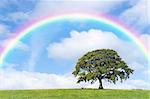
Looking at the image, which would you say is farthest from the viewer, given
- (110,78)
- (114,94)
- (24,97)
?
(110,78)

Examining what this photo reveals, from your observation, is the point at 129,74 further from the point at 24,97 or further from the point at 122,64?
the point at 24,97

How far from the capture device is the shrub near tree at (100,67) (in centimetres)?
6006

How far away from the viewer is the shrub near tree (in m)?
60.1

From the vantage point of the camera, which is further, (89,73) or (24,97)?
(89,73)

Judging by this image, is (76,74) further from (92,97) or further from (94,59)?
(92,97)

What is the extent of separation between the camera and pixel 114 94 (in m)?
44.7

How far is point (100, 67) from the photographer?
60625 mm

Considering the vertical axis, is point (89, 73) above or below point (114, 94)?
above

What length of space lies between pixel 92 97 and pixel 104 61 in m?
21.0

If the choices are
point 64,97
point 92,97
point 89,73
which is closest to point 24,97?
point 64,97

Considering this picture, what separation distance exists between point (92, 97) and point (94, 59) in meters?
21.2

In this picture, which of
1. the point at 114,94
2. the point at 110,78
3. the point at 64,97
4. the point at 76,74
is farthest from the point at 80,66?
the point at 64,97

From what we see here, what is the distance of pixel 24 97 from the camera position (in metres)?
40.4

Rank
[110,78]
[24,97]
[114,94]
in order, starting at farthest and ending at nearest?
[110,78]
[114,94]
[24,97]
